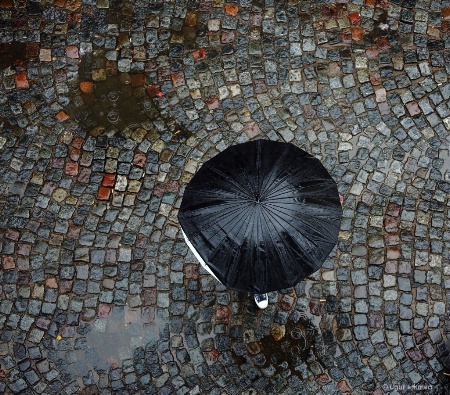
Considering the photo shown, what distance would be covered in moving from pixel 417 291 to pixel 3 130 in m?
6.02

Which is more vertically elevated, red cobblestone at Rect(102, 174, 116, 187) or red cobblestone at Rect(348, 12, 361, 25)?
red cobblestone at Rect(348, 12, 361, 25)

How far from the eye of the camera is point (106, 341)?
24.4 ft

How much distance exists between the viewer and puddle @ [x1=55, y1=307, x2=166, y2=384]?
737 cm

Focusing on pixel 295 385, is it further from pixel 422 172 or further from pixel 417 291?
pixel 422 172

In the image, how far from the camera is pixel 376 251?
7.59 metres

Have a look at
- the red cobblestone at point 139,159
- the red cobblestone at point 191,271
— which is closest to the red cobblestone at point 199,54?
the red cobblestone at point 139,159

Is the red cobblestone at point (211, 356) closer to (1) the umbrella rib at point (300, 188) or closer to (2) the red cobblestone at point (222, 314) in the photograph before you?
(2) the red cobblestone at point (222, 314)

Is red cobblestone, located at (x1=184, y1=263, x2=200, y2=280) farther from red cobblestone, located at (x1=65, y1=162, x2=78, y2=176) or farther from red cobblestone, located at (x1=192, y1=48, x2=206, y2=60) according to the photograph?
red cobblestone, located at (x1=192, y1=48, x2=206, y2=60)

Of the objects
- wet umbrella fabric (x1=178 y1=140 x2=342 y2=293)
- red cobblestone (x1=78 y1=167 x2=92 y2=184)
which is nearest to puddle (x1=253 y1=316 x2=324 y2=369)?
wet umbrella fabric (x1=178 y1=140 x2=342 y2=293)

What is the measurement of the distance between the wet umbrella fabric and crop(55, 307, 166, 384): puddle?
202 cm

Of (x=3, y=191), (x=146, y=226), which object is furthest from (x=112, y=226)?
(x=3, y=191)

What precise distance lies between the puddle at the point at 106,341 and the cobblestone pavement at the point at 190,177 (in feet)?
0.06

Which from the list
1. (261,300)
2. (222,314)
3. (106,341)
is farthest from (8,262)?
(261,300)

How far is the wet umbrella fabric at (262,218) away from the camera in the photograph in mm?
5605
